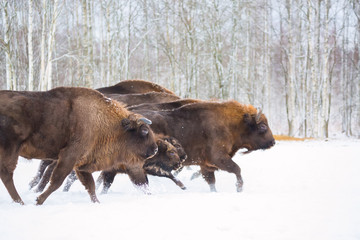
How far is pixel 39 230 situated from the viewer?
3.44 metres

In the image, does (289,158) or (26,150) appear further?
(289,158)

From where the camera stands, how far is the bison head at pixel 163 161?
6.46m

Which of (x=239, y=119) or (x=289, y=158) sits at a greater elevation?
(x=239, y=119)

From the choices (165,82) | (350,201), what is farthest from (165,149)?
(165,82)

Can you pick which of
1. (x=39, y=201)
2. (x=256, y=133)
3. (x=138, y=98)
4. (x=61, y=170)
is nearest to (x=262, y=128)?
(x=256, y=133)

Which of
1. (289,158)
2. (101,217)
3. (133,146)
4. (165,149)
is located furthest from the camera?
(289,158)

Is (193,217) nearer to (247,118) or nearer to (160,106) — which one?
(247,118)

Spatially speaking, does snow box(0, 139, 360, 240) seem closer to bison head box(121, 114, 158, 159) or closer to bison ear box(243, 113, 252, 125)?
bison head box(121, 114, 158, 159)

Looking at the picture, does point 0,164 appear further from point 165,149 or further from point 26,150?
point 165,149

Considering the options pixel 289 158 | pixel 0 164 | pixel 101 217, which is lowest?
pixel 289 158

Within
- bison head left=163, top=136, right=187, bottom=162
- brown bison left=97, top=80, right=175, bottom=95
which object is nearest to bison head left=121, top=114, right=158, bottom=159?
bison head left=163, top=136, right=187, bottom=162

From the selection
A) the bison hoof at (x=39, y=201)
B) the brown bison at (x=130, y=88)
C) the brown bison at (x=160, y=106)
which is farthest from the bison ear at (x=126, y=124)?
the brown bison at (x=130, y=88)

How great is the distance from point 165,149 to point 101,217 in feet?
8.84

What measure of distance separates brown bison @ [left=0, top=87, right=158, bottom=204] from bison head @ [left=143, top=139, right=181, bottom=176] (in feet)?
2.28
